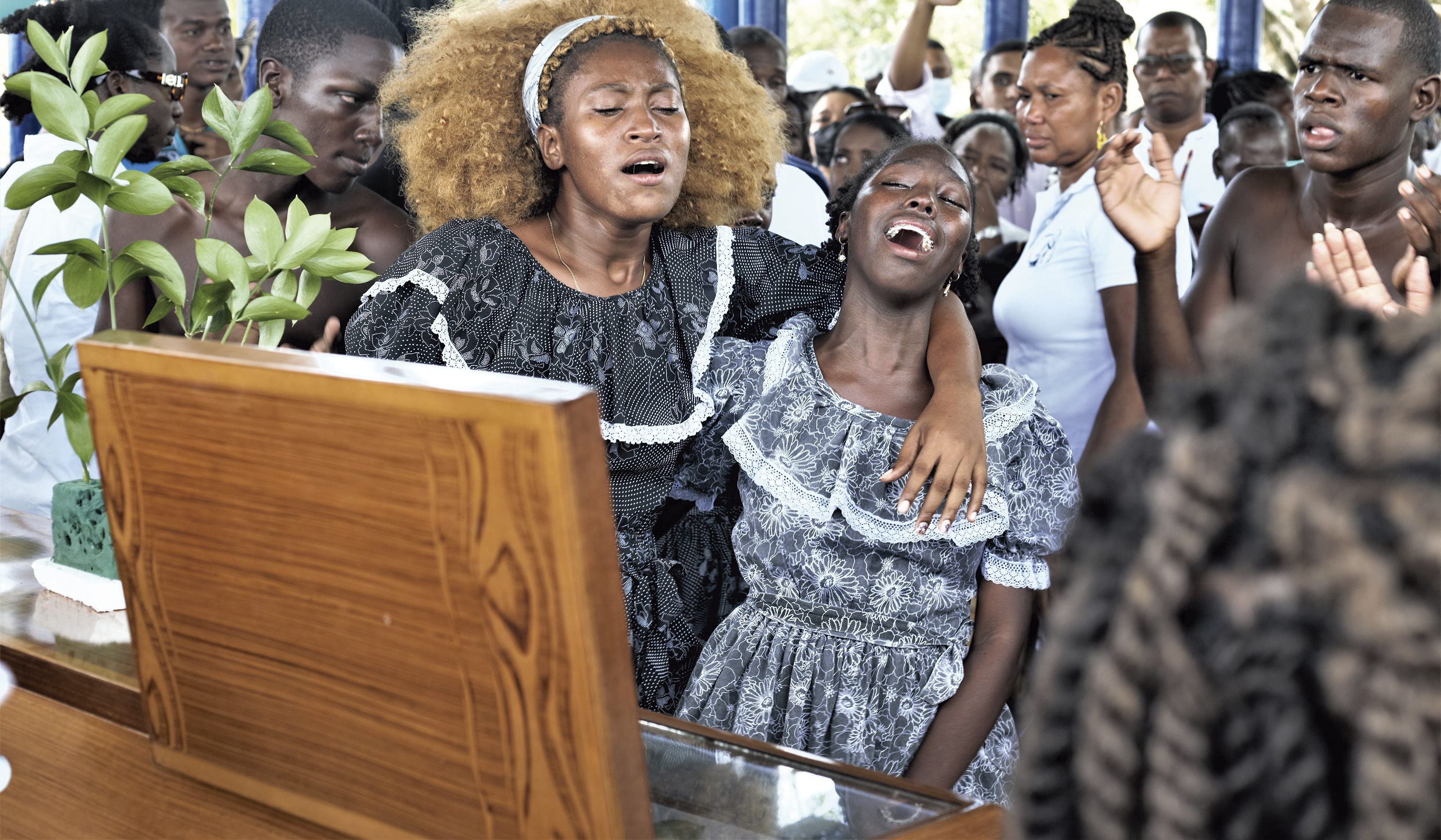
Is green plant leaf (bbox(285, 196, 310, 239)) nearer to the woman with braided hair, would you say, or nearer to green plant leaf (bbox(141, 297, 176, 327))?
green plant leaf (bbox(141, 297, 176, 327))

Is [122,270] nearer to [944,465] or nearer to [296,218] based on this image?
[296,218]

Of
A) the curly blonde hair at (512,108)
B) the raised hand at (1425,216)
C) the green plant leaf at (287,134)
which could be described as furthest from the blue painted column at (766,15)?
the green plant leaf at (287,134)

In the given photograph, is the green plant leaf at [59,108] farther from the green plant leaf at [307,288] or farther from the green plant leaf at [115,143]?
the green plant leaf at [307,288]

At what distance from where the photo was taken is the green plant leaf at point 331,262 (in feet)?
4.79

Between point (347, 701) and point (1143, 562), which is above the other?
point (1143, 562)

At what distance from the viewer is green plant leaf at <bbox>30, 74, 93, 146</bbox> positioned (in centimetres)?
134

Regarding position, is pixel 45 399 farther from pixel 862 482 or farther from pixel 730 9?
pixel 730 9

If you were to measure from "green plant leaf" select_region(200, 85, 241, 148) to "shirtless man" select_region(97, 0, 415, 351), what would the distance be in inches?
27.8

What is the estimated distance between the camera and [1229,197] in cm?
237

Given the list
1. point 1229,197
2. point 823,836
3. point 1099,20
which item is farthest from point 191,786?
point 1099,20

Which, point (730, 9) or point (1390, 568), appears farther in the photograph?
point (730, 9)

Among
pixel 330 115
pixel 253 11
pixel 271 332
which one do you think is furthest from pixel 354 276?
pixel 253 11

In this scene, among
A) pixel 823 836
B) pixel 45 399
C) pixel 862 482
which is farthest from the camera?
pixel 45 399

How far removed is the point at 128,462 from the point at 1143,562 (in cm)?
Answer: 79
